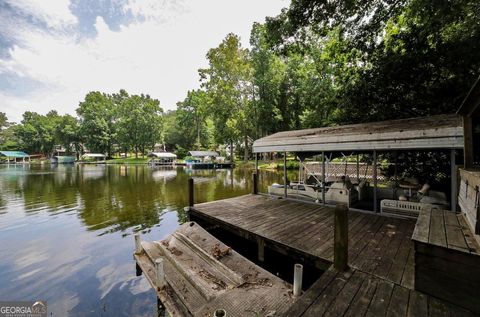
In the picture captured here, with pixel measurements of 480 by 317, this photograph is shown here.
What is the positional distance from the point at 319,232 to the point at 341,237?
190cm

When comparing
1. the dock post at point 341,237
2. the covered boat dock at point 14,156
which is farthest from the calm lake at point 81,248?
the covered boat dock at point 14,156

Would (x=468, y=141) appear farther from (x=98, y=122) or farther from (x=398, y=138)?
(x=98, y=122)

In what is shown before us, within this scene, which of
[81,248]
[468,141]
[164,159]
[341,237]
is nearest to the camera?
[341,237]

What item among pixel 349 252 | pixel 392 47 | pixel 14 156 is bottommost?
pixel 349 252

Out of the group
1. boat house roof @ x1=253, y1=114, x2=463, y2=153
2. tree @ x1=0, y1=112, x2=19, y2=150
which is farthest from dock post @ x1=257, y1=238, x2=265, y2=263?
tree @ x1=0, y1=112, x2=19, y2=150

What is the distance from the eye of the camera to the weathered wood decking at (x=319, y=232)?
3541mm

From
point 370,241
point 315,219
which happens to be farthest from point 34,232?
point 370,241

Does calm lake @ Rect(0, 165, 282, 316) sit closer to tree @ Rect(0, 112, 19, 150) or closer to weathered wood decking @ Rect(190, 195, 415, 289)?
weathered wood decking @ Rect(190, 195, 415, 289)

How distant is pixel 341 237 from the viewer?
3.24m

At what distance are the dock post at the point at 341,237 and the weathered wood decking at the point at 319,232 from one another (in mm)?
323

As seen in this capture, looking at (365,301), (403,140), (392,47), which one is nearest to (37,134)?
(392,47)

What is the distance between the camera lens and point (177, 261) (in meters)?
4.75

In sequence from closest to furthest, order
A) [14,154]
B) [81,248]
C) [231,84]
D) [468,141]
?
1. [468,141]
2. [81,248]
3. [231,84]
4. [14,154]

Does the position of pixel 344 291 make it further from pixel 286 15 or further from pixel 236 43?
pixel 236 43
